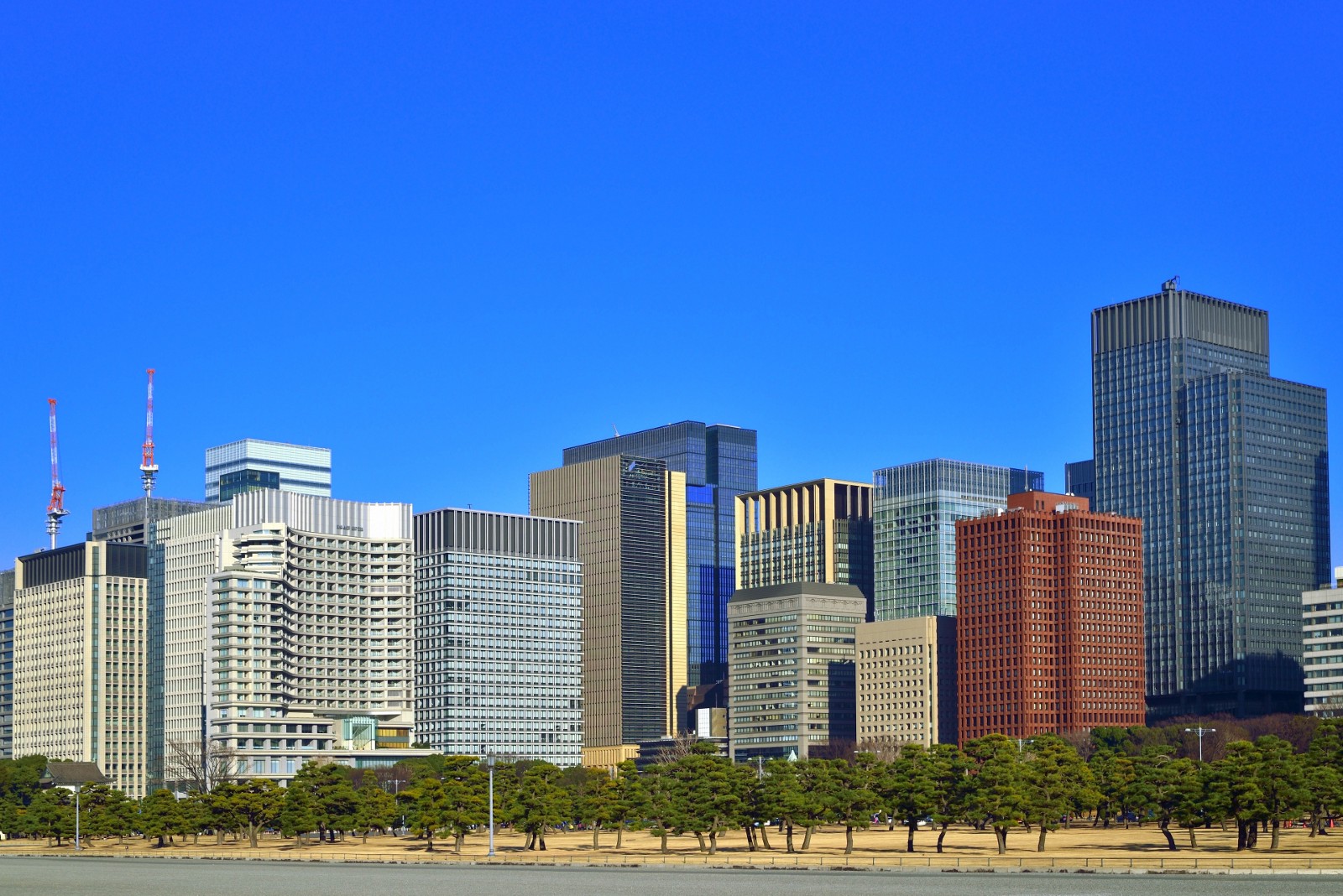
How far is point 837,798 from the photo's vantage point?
502 feet

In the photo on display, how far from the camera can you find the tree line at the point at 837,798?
142 metres

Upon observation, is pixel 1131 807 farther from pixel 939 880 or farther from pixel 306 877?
pixel 306 877

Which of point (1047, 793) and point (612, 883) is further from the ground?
point (1047, 793)

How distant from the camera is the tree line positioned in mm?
142000

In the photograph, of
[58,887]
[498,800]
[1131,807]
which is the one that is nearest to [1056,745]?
[1131,807]

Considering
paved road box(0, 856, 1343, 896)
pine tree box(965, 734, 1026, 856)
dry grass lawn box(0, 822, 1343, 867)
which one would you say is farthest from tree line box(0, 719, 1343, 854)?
paved road box(0, 856, 1343, 896)

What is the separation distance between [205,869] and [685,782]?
129 ft

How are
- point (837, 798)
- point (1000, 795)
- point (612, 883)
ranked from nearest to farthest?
point (612, 883), point (1000, 795), point (837, 798)

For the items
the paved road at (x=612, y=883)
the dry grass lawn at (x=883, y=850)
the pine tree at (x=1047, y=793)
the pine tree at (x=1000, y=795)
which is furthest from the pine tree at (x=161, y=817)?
the pine tree at (x=1047, y=793)

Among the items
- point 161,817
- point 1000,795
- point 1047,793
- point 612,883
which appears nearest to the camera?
point 612,883

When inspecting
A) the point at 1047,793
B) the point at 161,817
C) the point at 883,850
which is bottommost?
the point at 883,850

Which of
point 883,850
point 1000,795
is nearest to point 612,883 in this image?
point 1000,795

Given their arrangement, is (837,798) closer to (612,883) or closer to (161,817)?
(612,883)

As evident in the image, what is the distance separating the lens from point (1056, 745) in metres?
180
